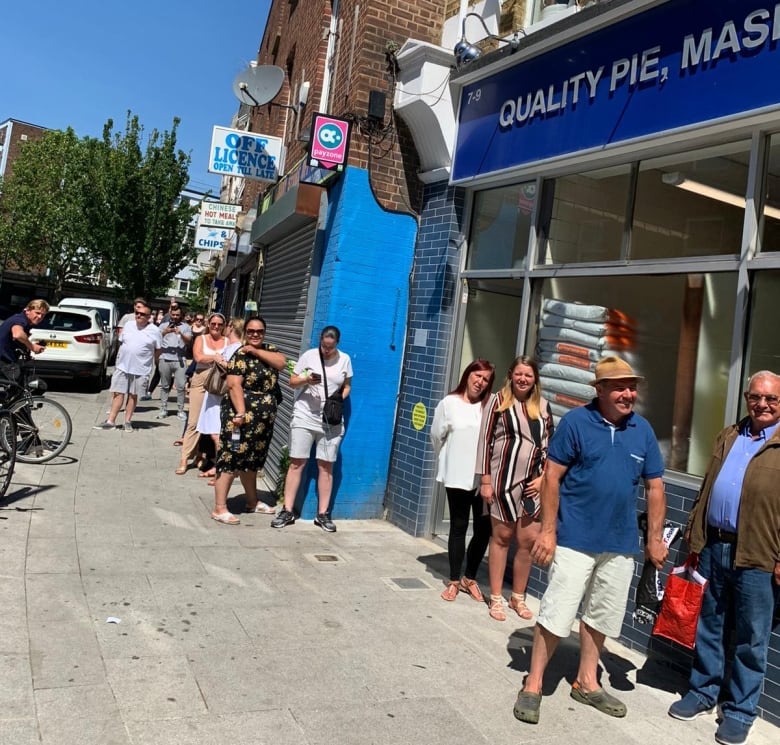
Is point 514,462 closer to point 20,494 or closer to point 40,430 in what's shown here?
point 20,494

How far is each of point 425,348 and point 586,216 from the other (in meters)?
2.06

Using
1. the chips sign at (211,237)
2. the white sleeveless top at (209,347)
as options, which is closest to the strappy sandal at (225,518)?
the white sleeveless top at (209,347)

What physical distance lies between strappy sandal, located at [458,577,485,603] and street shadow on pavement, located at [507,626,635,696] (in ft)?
1.67

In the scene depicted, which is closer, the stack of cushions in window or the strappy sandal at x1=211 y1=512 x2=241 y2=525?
the stack of cushions in window

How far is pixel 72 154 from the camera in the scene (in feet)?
108

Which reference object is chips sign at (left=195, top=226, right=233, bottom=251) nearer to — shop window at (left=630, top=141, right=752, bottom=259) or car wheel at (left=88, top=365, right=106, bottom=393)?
car wheel at (left=88, top=365, right=106, bottom=393)

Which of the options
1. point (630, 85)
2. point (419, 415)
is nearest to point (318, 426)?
point (419, 415)

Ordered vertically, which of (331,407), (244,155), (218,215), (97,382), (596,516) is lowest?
(97,382)

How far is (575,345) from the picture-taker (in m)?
5.48

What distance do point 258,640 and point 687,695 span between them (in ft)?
7.72

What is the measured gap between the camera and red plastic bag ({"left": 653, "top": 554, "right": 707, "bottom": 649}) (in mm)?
3688

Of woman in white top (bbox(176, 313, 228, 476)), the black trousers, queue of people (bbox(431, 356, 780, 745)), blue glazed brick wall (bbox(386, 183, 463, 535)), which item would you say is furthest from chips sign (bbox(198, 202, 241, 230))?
queue of people (bbox(431, 356, 780, 745))

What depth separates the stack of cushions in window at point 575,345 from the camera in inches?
207

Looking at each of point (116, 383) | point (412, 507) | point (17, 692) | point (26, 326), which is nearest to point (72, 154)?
point (116, 383)
